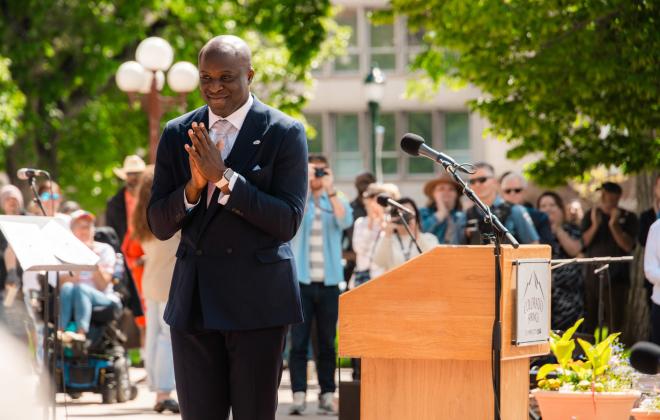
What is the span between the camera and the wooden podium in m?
6.62

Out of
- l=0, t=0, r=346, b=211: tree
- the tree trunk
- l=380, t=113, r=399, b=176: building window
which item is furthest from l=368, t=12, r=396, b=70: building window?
the tree trunk

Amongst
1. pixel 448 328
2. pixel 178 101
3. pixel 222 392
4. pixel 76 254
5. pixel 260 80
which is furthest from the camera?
pixel 260 80

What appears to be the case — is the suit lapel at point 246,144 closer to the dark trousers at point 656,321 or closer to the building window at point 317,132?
the dark trousers at point 656,321

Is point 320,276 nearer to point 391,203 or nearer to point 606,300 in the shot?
point 391,203

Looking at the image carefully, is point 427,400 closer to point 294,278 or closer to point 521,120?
point 294,278

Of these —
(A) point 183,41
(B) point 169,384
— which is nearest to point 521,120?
(B) point 169,384

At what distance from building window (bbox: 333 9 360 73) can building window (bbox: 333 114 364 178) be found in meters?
1.83

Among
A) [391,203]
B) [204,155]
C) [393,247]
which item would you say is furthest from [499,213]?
[204,155]

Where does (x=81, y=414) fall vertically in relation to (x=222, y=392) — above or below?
below

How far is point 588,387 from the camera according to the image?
8.15m

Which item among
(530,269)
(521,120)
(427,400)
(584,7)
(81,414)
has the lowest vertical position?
(81,414)

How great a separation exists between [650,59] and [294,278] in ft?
31.8

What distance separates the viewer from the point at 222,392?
5797 mm

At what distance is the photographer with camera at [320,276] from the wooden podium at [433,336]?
Answer: 233 inches
